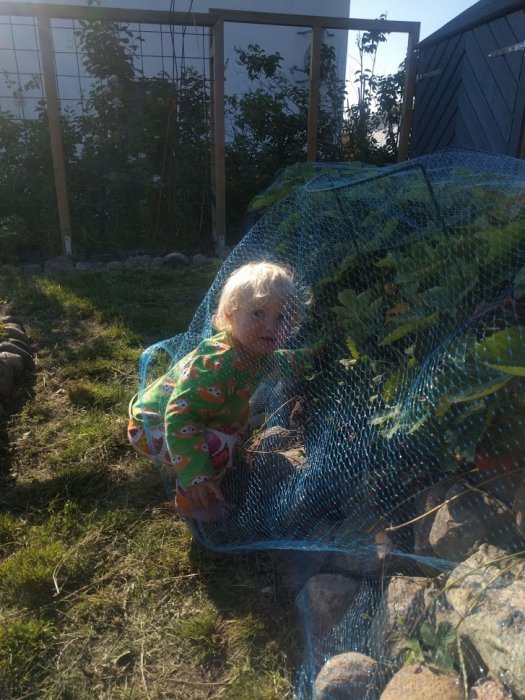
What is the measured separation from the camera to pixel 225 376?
85.6 inches

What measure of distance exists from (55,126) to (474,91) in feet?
13.5

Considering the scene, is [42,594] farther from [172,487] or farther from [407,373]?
[407,373]

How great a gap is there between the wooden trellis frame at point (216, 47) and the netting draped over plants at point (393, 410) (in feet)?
13.0

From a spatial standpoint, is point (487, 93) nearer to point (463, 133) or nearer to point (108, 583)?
point (463, 133)

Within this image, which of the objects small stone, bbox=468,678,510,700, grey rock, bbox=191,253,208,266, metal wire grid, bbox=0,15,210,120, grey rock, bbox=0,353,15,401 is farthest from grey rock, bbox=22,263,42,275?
small stone, bbox=468,678,510,700

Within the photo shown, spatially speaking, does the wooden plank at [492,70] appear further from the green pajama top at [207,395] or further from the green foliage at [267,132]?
the green pajama top at [207,395]

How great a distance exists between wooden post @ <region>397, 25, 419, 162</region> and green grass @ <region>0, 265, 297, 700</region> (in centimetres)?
469

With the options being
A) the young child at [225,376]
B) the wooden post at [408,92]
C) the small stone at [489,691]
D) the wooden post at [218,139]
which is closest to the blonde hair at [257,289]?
the young child at [225,376]

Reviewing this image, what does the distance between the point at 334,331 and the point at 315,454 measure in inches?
18.8

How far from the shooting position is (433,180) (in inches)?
107

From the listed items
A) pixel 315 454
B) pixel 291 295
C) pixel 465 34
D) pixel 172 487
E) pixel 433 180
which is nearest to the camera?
pixel 315 454

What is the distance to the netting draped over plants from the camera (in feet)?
5.15

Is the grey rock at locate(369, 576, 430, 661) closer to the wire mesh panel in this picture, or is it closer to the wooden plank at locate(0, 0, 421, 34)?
the wire mesh panel

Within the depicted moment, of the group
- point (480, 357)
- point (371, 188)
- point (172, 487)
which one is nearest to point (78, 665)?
point (172, 487)
